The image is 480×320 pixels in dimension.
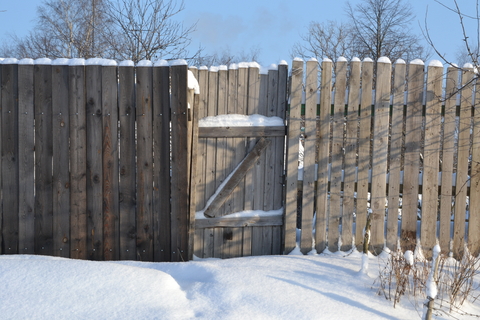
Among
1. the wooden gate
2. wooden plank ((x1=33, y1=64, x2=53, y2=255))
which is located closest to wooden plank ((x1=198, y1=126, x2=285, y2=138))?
the wooden gate

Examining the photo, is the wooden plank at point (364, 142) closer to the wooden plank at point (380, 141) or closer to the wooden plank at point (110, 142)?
the wooden plank at point (380, 141)

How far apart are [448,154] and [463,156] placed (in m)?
0.17

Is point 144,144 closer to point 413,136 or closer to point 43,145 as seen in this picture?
point 43,145

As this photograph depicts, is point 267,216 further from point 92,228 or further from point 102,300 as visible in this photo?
point 102,300

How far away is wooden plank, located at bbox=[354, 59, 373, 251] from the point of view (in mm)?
4707

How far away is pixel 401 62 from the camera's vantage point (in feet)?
15.6

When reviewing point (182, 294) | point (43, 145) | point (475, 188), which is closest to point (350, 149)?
point (475, 188)

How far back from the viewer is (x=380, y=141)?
4.75 metres

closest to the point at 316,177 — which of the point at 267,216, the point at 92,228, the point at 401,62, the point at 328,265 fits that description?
the point at 267,216

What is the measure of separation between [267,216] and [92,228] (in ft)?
6.39

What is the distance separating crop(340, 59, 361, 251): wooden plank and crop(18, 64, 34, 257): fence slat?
3.09m

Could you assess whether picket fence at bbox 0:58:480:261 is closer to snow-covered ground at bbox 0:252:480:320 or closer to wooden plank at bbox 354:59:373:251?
wooden plank at bbox 354:59:373:251

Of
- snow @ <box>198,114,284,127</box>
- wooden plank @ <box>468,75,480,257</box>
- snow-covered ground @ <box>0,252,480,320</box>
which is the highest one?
snow @ <box>198,114,284,127</box>

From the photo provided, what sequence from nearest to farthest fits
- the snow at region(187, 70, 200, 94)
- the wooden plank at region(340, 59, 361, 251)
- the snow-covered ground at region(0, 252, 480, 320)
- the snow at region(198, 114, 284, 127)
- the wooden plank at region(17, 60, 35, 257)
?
1. the snow-covered ground at region(0, 252, 480, 320)
2. the wooden plank at region(17, 60, 35, 257)
3. the snow at region(187, 70, 200, 94)
4. the wooden plank at region(340, 59, 361, 251)
5. the snow at region(198, 114, 284, 127)
